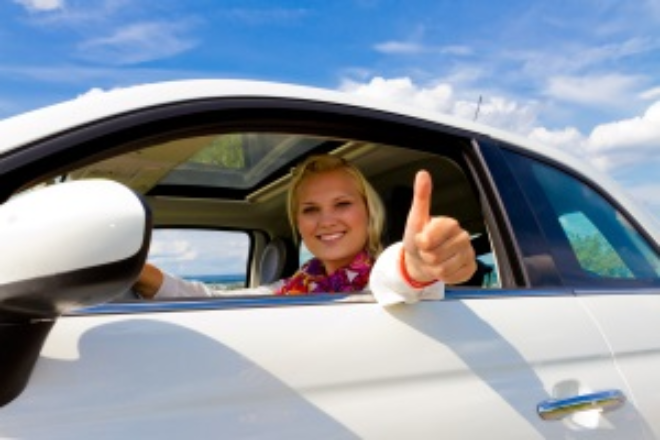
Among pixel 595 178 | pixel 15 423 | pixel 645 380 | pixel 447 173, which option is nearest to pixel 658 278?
pixel 595 178

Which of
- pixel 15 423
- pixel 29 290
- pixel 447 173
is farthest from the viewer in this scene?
pixel 447 173

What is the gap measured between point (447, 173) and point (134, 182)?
1168 mm

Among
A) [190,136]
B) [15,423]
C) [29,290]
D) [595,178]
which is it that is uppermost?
[595,178]

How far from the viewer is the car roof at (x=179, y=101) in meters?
1.37

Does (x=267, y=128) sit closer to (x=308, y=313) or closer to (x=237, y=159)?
(x=308, y=313)

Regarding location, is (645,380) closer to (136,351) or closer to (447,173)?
(447,173)

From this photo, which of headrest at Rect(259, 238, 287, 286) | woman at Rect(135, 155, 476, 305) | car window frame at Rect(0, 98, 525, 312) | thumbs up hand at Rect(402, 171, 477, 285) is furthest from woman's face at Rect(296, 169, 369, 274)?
headrest at Rect(259, 238, 287, 286)

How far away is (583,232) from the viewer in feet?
7.86

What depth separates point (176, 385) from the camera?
4.38 feet

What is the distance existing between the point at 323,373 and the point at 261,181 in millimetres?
1975

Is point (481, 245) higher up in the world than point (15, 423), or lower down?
higher up

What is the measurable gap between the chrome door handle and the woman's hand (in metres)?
1.09

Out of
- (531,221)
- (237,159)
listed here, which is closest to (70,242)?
(531,221)

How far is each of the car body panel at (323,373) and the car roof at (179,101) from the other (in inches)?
14.5
